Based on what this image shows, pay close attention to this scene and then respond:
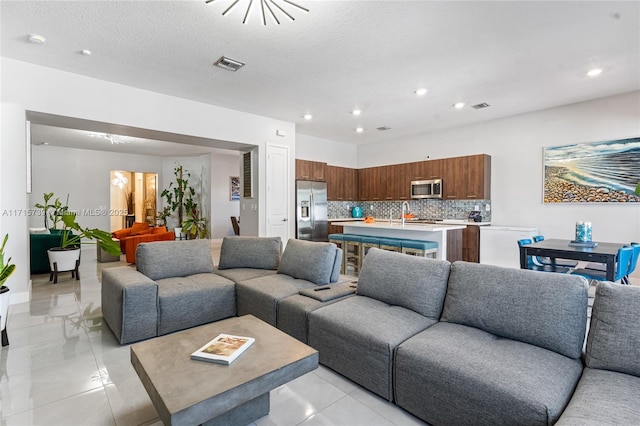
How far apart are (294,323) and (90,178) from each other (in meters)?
9.09

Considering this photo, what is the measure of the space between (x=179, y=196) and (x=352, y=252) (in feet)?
20.8

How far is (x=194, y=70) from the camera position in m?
3.94

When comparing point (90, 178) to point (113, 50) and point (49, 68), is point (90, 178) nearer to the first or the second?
point (49, 68)

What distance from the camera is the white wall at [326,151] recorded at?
7656mm

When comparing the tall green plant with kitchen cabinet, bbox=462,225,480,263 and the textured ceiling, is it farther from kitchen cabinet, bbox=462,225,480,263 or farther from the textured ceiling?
kitchen cabinet, bbox=462,225,480,263

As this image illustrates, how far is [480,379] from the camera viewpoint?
1.49 m

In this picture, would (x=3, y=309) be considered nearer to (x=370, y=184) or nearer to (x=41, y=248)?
(x=41, y=248)

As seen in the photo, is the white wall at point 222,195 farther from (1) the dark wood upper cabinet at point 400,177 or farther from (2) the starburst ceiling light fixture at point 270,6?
(2) the starburst ceiling light fixture at point 270,6

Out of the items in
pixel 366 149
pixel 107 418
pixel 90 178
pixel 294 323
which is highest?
pixel 366 149

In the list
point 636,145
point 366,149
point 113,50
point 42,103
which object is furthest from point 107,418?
point 366,149

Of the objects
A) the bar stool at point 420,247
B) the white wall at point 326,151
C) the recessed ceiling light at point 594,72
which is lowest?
the bar stool at point 420,247

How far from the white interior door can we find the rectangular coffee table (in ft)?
13.6

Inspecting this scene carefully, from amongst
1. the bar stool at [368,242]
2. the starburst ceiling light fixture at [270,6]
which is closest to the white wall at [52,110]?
the starburst ceiling light fixture at [270,6]

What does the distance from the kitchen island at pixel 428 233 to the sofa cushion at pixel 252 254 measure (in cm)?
191
